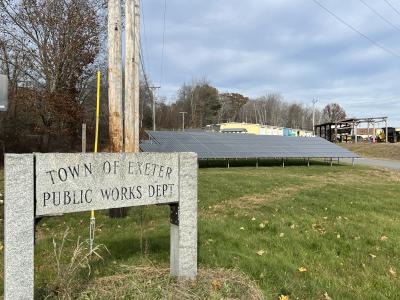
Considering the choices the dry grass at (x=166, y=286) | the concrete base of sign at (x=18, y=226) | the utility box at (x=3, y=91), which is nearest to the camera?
the concrete base of sign at (x=18, y=226)

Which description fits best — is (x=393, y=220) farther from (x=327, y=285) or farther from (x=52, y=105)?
(x=52, y=105)

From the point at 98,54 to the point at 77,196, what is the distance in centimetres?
2424

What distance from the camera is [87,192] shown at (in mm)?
3326

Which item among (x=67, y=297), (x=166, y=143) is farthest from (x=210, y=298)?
(x=166, y=143)

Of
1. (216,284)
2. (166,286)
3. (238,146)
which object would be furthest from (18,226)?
(238,146)

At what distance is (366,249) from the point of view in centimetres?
539

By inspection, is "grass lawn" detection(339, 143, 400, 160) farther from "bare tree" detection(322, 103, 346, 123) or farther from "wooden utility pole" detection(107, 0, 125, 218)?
"bare tree" detection(322, 103, 346, 123)

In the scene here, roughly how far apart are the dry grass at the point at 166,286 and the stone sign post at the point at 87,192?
0.18 m

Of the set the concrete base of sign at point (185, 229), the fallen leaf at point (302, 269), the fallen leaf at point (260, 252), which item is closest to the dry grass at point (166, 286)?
the concrete base of sign at point (185, 229)

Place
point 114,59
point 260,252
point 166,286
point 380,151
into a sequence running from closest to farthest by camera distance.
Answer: point 166,286
point 260,252
point 114,59
point 380,151

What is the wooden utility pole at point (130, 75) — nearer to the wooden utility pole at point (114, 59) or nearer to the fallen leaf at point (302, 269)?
the wooden utility pole at point (114, 59)

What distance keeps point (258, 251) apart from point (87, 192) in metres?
2.66

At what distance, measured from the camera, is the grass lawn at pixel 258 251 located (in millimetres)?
3857

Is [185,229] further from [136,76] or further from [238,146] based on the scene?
[238,146]
